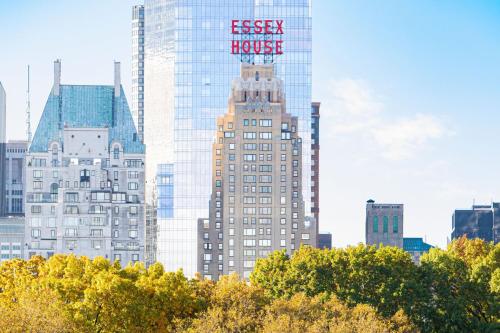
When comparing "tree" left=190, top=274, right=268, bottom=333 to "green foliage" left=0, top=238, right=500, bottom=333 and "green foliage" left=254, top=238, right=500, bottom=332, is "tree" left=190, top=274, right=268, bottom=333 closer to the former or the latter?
"green foliage" left=0, top=238, right=500, bottom=333

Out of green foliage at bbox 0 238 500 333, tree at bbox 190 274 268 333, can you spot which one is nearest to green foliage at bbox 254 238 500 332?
green foliage at bbox 0 238 500 333

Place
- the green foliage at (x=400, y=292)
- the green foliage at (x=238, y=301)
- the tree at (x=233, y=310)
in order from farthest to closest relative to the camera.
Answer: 1. the green foliage at (x=400, y=292)
2. the tree at (x=233, y=310)
3. the green foliage at (x=238, y=301)

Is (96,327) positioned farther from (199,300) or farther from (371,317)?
(371,317)

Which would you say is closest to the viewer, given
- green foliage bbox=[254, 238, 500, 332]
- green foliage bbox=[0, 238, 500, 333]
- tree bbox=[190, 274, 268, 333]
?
green foliage bbox=[0, 238, 500, 333]

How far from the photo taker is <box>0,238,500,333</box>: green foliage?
162875 millimetres

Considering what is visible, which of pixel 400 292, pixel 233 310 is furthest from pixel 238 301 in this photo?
pixel 400 292

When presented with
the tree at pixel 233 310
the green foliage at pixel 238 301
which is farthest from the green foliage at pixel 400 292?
the tree at pixel 233 310

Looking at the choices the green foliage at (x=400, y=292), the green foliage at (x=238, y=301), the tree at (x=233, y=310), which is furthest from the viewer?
the green foliage at (x=400, y=292)

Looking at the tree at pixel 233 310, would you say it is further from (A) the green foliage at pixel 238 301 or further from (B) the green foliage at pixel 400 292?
(B) the green foliage at pixel 400 292

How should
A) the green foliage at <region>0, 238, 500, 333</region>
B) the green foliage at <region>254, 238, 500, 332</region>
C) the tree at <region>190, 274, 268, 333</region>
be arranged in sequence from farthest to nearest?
the green foliage at <region>254, 238, 500, 332</region>, the tree at <region>190, 274, 268, 333</region>, the green foliage at <region>0, 238, 500, 333</region>

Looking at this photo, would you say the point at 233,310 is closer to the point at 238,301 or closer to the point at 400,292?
the point at 238,301

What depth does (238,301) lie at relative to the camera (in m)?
174

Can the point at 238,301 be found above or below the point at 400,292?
above

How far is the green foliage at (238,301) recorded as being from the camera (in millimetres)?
162875
